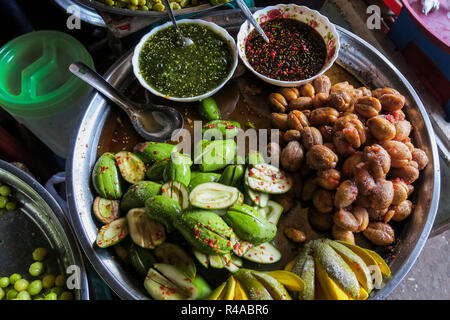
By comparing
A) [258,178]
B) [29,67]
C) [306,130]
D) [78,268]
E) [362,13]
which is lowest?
[78,268]

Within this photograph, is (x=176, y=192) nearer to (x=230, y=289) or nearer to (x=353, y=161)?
(x=230, y=289)

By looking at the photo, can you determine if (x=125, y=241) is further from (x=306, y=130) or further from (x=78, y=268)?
(x=306, y=130)

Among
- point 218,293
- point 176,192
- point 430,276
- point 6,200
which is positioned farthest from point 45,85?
point 430,276

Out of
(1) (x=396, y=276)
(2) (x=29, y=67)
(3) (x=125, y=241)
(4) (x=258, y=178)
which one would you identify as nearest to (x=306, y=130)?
(4) (x=258, y=178)

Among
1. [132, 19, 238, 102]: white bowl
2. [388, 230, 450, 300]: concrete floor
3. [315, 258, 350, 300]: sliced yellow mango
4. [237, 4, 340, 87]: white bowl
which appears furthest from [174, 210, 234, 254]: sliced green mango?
[388, 230, 450, 300]: concrete floor

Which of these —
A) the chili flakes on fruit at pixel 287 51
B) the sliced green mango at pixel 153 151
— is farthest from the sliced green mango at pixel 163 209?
the chili flakes on fruit at pixel 287 51

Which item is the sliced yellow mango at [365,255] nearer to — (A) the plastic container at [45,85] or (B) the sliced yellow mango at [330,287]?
(B) the sliced yellow mango at [330,287]
